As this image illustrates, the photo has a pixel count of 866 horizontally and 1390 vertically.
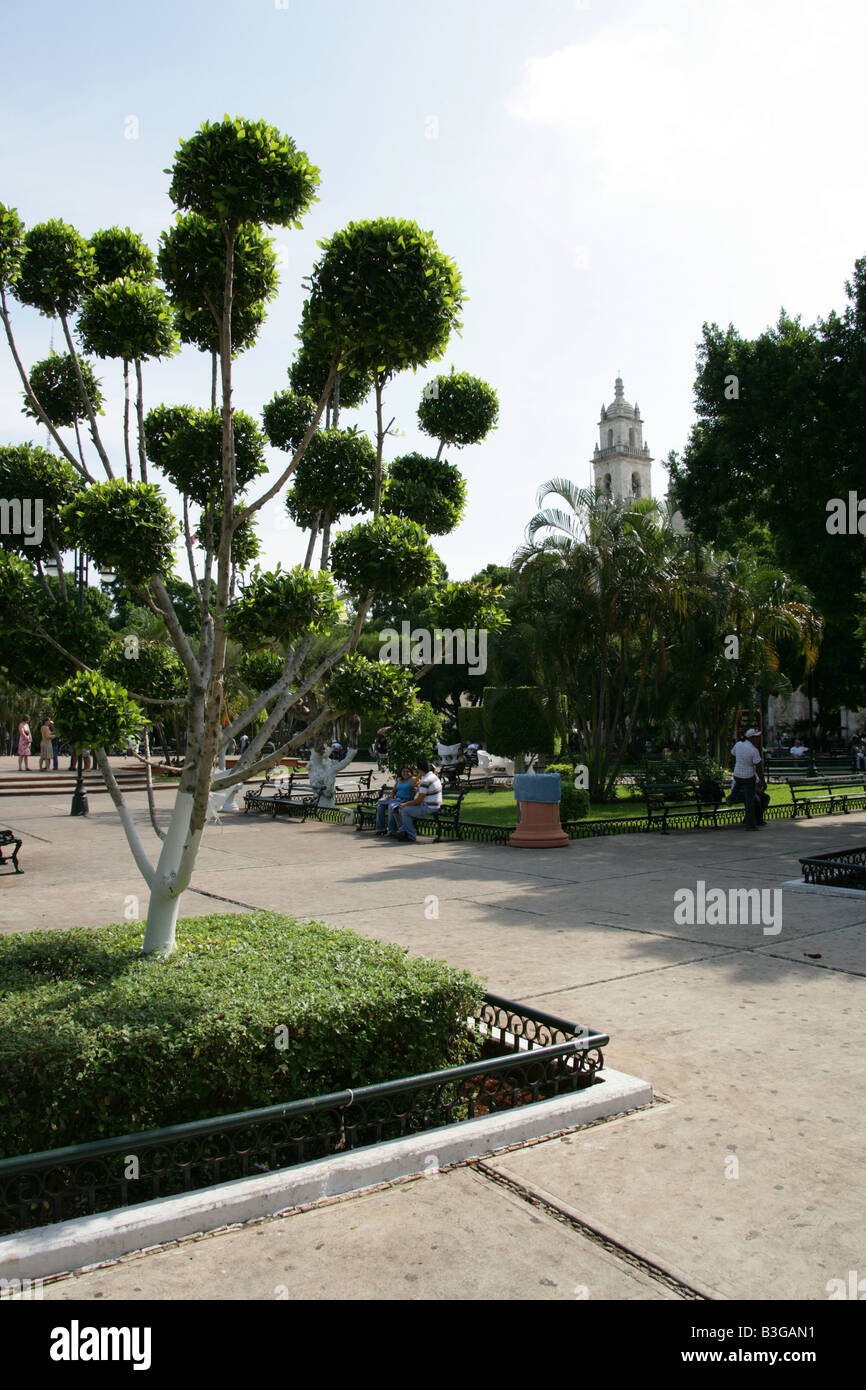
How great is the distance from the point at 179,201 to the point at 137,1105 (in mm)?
4203

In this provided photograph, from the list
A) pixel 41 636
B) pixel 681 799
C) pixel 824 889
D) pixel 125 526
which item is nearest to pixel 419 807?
pixel 681 799

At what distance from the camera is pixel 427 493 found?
6.16m

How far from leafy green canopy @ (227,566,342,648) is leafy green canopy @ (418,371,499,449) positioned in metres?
2.03

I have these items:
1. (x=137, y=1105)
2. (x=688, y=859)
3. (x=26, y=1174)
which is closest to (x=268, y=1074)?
(x=137, y=1105)

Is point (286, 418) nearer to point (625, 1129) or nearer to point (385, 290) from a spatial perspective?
point (385, 290)

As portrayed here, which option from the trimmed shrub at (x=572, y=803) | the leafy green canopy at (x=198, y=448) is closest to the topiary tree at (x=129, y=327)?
the leafy green canopy at (x=198, y=448)

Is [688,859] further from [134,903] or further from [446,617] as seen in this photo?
[446,617]

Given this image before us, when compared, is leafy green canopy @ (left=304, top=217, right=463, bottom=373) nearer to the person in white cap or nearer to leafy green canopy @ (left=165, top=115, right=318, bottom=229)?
leafy green canopy @ (left=165, top=115, right=318, bottom=229)

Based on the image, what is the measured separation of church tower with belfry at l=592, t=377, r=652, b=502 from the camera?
4412 inches

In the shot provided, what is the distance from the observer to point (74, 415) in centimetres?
604

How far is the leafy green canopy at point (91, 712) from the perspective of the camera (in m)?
4.48

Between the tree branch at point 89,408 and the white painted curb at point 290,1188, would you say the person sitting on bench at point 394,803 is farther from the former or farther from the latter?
the white painted curb at point 290,1188

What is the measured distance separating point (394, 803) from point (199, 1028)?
11.1m

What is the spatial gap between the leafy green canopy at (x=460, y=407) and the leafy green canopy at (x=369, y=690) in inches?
67.1
